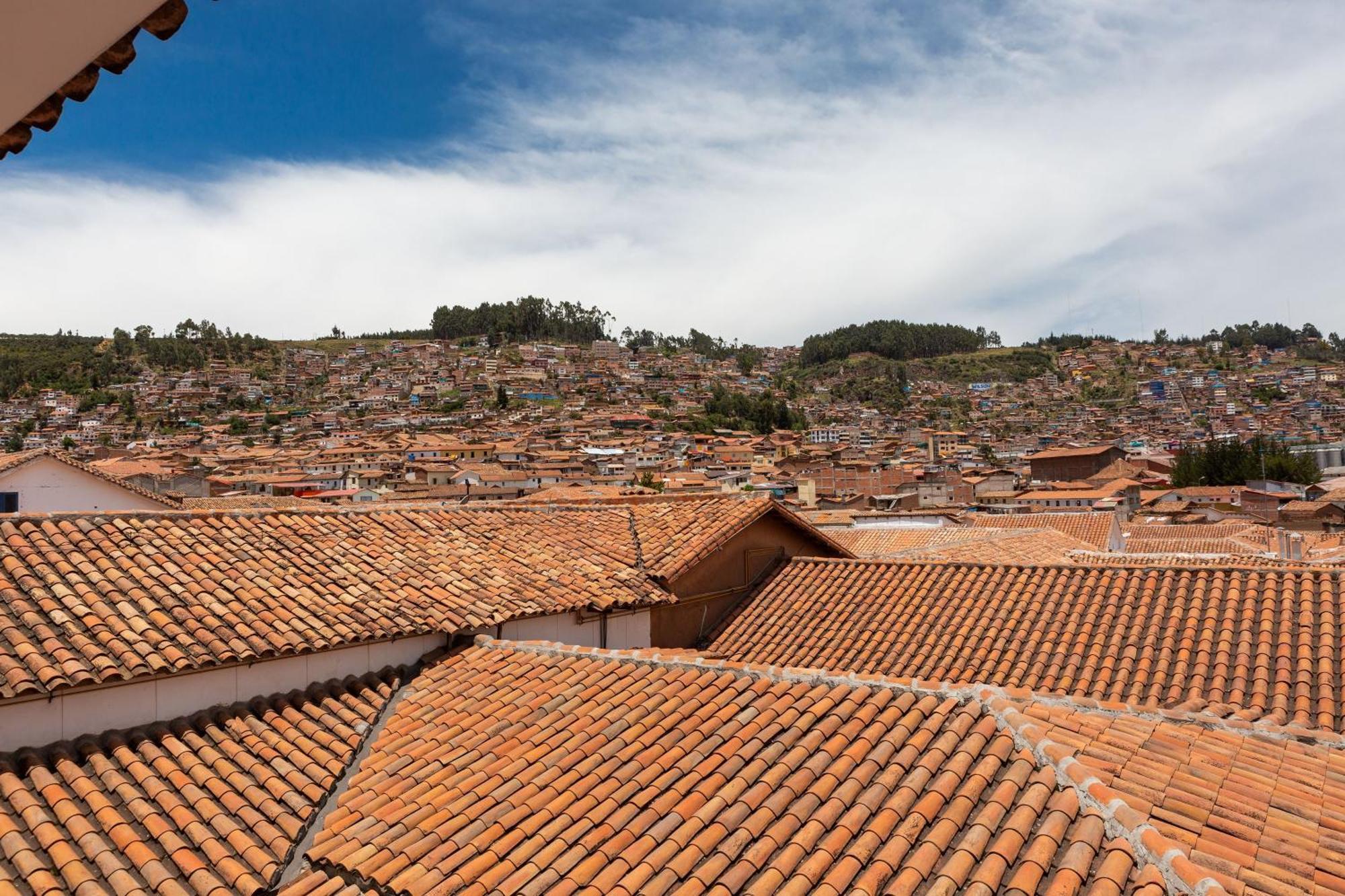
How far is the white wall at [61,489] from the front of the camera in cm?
2147

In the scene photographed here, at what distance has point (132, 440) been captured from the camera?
4250 inches

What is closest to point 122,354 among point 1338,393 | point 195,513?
point 195,513

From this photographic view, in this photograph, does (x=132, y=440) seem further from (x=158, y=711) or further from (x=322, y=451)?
(x=158, y=711)

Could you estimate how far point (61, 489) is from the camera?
22000mm

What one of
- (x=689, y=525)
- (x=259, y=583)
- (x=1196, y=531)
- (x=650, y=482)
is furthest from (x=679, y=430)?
(x=259, y=583)

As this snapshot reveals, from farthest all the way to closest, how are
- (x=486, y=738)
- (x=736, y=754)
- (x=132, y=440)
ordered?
(x=132, y=440)
(x=486, y=738)
(x=736, y=754)

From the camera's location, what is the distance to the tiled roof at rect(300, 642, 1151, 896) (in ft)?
14.1

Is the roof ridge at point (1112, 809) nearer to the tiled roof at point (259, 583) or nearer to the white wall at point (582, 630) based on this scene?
the white wall at point (582, 630)

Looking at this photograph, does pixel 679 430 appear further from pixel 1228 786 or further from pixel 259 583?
pixel 1228 786

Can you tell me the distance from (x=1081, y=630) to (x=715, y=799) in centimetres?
660

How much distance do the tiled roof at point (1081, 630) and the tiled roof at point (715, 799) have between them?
3804 mm

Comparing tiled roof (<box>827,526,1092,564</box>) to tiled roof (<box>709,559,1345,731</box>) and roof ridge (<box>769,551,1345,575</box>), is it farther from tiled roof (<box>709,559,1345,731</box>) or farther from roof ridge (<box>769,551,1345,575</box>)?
tiled roof (<box>709,559,1345,731</box>)

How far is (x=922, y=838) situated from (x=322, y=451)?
98150 millimetres

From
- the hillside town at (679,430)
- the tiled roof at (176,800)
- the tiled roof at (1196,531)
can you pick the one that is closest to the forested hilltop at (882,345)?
the hillside town at (679,430)
